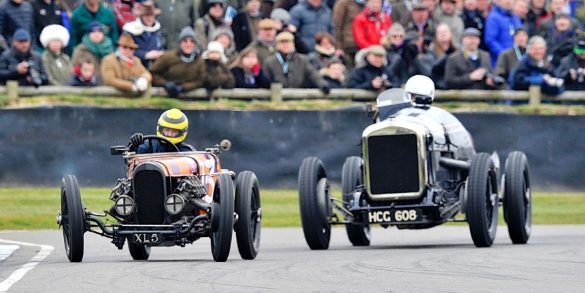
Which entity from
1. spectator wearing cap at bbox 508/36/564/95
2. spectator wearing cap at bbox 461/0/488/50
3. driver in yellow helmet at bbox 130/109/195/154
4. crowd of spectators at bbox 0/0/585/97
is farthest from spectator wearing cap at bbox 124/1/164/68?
driver in yellow helmet at bbox 130/109/195/154

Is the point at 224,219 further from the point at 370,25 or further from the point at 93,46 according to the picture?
the point at 370,25

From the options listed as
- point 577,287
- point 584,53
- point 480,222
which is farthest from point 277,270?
point 584,53

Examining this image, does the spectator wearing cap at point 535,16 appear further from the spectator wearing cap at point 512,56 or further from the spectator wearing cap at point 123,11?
the spectator wearing cap at point 123,11

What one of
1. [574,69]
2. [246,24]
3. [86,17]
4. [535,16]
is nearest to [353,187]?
[86,17]

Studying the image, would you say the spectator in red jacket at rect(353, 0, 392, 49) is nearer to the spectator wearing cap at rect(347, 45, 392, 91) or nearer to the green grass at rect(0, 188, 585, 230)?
the spectator wearing cap at rect(347, 45, 392, 91)

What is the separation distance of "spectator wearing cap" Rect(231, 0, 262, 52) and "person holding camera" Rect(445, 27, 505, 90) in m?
2.91

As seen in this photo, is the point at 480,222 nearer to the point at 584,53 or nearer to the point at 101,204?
the point at 101,204

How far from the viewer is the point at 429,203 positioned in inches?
607

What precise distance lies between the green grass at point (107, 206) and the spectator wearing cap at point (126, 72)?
1.67 metres

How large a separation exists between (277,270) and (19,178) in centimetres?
962

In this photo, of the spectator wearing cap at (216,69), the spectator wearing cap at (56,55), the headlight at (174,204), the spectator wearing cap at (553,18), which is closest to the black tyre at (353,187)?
the headlight at (174,204)

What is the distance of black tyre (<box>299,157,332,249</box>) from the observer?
15445 millimetres

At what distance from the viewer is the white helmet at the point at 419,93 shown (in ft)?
54.1

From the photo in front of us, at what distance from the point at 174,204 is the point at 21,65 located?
328 inches
